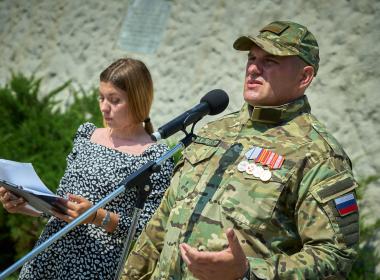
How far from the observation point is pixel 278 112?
2.15 meters

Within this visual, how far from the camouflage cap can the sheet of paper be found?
0.99m

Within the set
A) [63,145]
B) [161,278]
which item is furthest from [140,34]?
[161,278]

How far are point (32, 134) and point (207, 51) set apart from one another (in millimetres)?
1642

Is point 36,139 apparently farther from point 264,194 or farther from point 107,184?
point 264,194

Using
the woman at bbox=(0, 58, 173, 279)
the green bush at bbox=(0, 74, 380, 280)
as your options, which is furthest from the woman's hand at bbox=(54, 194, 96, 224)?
the green bush at bbox=(0, 74, 380, 280)

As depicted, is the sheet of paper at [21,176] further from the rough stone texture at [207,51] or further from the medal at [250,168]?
the rough stone texture at [207,51]

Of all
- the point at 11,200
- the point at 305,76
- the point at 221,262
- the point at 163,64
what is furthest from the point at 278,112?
the point at 163,64

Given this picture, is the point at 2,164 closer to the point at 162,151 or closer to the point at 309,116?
the point at 162,151

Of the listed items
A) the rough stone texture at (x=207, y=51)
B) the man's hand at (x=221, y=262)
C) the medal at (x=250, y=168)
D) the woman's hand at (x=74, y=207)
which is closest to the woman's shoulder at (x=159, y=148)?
the woman's hand at (x=74, y=207)

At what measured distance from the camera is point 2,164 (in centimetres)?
245

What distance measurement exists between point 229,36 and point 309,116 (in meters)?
3.12

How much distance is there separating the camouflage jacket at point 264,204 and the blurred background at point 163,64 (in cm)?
181

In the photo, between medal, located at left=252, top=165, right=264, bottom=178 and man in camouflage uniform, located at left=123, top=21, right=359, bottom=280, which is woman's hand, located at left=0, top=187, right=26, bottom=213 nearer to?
man in camouflage uniform, located at left=123, top=21, right=359, bottom=280

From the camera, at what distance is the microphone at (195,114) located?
204 centimetres
